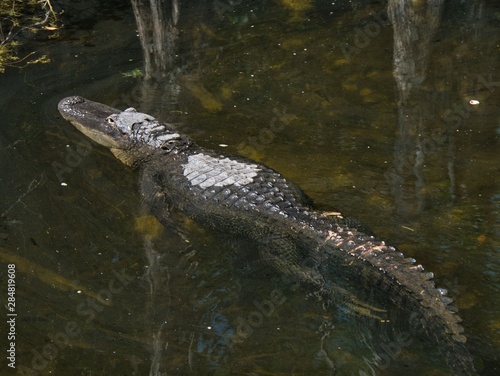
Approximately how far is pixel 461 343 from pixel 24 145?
4.29 m

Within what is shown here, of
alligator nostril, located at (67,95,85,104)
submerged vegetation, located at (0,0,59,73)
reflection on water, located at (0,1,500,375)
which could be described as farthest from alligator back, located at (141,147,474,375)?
submerged vegetation, located at (0,0,59,73)

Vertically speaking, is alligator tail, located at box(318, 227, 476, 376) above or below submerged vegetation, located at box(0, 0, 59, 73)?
below

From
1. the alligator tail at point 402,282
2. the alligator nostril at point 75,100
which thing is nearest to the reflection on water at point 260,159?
the alligator tail at point 402,282

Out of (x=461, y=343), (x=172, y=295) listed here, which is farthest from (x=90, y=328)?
(x=461, y=343)

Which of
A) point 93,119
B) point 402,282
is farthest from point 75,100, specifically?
point 402,282

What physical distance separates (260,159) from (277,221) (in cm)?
123

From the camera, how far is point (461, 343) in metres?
4.01

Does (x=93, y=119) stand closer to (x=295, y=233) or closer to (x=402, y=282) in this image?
(x=295, y=233)

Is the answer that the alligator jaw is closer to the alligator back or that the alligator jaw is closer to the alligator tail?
the alligator back

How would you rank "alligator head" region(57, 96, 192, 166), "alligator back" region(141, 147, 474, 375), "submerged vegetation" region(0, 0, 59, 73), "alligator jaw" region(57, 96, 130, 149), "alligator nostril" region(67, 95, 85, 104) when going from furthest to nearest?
"submerged vegetation" region(0, 0, 59, 73) → "alligator nostril" region(67, 95, 85, 104) → "alligator jaw" region(57, 96, 130, 149) → "alligator head" region(57, 96, 192, 166) → "alligator back" region(141, 147, 474, 375)

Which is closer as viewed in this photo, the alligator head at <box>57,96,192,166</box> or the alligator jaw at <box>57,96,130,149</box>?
the alligator head at <box>57,96,192,166</box>

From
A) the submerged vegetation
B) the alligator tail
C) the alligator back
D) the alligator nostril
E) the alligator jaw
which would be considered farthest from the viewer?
the submerged vegetation

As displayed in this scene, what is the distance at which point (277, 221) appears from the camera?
508 centimetres

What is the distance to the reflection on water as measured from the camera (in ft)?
14.1
